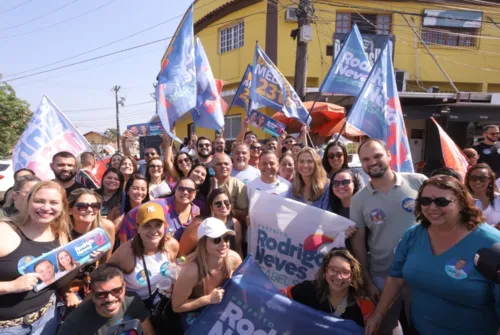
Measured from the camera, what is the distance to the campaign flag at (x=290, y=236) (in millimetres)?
3064

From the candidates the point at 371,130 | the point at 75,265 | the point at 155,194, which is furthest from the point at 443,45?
the point at 75,265

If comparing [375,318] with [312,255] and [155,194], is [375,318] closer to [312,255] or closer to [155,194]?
[312,255]

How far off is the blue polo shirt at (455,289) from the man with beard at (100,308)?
201 centimetres

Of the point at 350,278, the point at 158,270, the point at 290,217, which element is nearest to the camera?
the point at 350,278

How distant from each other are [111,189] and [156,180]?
1.99ft

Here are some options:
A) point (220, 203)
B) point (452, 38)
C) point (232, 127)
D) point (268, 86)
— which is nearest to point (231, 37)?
point (232, 127)

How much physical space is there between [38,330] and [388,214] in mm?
2739

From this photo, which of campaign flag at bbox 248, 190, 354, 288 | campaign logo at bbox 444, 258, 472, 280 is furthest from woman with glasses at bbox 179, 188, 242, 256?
campaign logo at bbox 444, 258, 472, 280

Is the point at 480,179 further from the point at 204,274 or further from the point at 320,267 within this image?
the point at 204,274

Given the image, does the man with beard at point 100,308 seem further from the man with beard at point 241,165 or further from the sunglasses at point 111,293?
the man with beard at point 241,165

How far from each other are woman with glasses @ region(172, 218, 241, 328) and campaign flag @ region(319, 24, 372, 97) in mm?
4250

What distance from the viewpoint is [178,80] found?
5691 millimetres

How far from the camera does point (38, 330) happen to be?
2451 millimetres

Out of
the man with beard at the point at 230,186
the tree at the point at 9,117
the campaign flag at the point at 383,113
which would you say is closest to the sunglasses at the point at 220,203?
the man with beard at the point at 230,186
